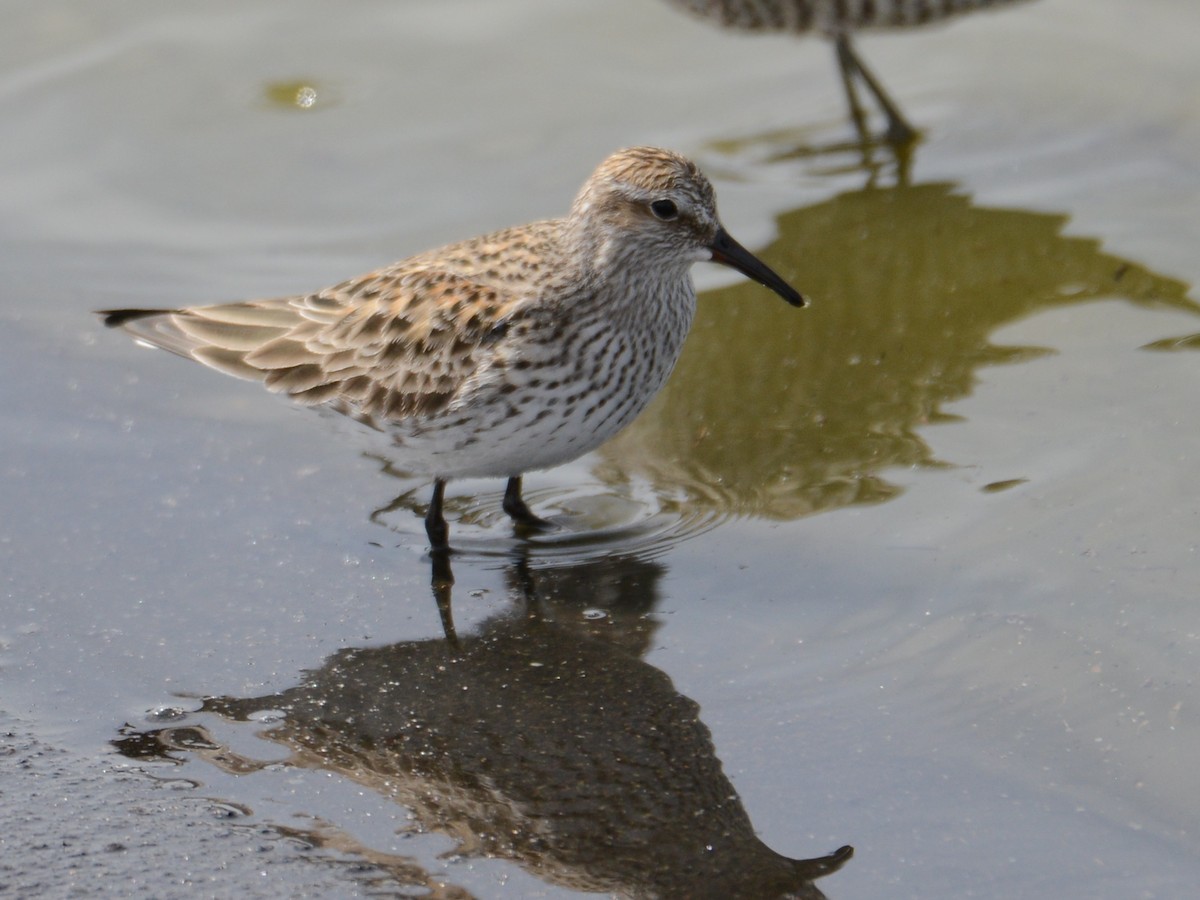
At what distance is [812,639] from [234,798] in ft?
6.49

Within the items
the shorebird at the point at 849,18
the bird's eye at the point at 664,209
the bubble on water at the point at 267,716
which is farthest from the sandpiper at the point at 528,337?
the shorebird at the point at 849,18

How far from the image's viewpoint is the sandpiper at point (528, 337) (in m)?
5.97

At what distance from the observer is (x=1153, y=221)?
8.30 metres

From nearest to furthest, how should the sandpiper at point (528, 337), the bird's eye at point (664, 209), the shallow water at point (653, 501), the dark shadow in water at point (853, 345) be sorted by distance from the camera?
1. the shallow water at point (653, 501)
2. the sandpiper at point (528, 337)
3. the bird's eye at point (664, 209)
4. the dark shadow in water at point (853, 345)

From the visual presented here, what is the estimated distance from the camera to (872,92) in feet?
31.8

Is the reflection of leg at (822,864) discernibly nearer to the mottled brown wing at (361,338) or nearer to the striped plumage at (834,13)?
the mottled brown wing at (361,338)

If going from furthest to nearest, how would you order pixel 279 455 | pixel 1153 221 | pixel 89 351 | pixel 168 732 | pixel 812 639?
pixel 1153 221 → pixel 89 351 → pixel 279 455 → pixel 812 639 → pixel 168 732

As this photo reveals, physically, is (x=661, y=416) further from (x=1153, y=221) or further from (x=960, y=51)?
(x=960, y=51)

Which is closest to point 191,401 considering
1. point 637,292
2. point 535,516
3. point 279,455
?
point 279,455

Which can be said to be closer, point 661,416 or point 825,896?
point 825,896

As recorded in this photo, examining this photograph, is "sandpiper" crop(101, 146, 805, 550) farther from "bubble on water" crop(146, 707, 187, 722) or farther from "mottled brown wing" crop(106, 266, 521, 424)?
"bubble on water" crop(146, 707, 187, 722)

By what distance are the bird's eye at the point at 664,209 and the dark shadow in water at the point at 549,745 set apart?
132 cm

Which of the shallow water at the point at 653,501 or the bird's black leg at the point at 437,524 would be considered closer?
the shallow water at the point at 653,501

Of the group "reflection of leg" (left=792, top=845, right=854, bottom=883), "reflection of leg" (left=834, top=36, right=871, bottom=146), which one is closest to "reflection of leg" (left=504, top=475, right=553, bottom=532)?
"reflection of leg" (left=792, top=845, right=854, bottom=883)
